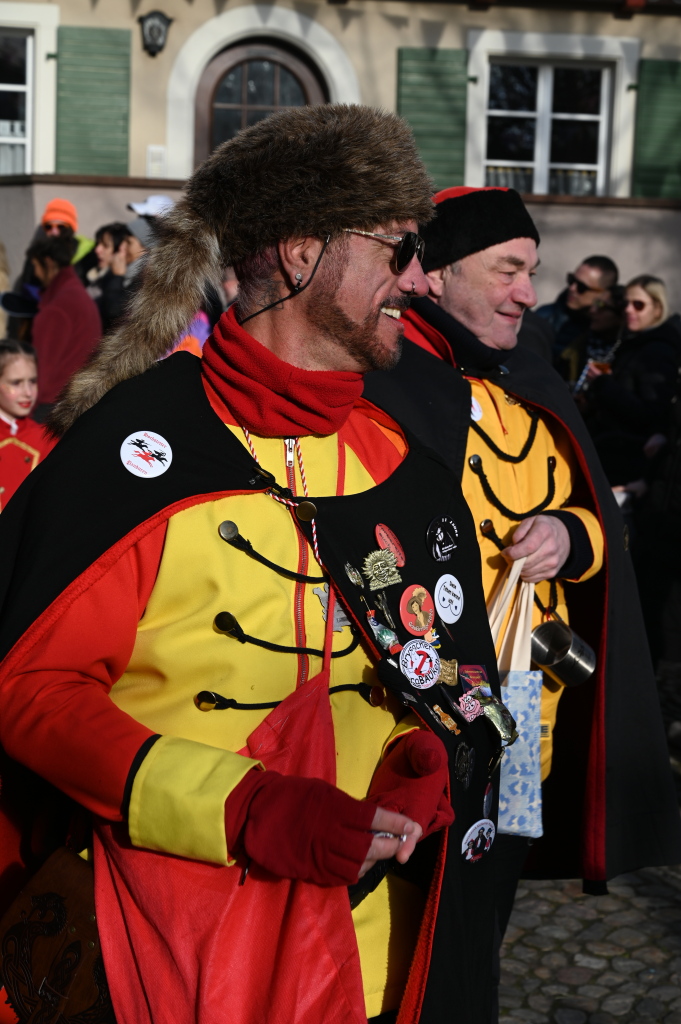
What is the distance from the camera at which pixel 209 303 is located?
2.30 meters

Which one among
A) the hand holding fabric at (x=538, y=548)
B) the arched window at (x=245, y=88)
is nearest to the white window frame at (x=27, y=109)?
the arched window at (x=245, y=88)

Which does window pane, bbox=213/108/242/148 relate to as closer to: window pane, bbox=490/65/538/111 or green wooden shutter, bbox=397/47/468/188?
green wooden shutter, bbox=397/47/468/188

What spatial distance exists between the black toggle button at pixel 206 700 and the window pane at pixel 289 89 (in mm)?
11338

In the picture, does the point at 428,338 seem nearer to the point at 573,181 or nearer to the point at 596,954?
the point at 596,954

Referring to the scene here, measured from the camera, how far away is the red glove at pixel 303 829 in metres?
1.64

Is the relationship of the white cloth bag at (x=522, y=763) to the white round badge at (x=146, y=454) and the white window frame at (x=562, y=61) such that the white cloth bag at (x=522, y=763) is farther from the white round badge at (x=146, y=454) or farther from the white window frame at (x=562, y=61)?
the white window frame at (x=562, y=61)

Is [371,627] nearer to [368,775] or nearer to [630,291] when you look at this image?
[368,775]

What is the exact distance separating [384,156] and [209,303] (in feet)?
1.45

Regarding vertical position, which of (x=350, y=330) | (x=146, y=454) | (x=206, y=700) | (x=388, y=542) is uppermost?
(x=350, y=330)

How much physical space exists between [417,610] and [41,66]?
11.3 metres

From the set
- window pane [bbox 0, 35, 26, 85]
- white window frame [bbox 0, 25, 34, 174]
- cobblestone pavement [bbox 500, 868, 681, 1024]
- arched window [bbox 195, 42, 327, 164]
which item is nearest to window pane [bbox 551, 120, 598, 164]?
arched window [bbox 195, 42, 327, 164]

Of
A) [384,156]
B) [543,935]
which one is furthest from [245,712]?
[543,935]

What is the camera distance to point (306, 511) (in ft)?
6.73

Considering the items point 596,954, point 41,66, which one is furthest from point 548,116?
point 596,954
